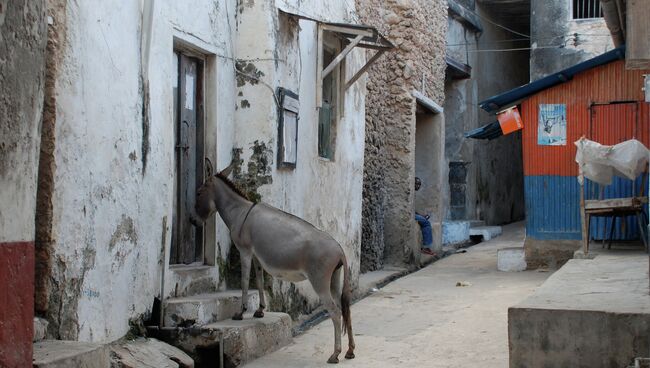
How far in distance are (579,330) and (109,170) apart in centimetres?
349

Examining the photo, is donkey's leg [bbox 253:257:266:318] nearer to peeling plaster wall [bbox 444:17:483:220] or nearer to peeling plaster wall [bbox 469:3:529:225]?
peeling plaster wall [bbox 444:17:483:220]

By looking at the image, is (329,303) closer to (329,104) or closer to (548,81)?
(329,104)

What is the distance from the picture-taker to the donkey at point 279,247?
23.8 feet

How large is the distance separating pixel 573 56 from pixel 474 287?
36.3ft

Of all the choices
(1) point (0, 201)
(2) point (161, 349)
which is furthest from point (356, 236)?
(1) point (0, 201)

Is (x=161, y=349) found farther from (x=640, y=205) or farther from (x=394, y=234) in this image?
(x=394, y=234)

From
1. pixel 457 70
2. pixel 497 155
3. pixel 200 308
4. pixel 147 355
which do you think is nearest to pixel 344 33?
pixel 200 308

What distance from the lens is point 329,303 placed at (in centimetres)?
725

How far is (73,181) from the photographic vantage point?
558cm

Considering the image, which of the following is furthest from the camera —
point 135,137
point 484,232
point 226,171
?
point 484,232

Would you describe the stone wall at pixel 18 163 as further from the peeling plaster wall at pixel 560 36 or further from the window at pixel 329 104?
the peeling plaster wall at pixel 560 36

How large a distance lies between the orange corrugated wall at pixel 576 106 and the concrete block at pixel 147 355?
27.1 feet

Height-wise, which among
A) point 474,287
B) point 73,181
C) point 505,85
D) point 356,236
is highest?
point 505,85

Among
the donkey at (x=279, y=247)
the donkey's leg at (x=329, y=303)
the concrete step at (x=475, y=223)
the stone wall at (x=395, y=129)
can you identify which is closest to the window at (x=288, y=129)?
the donkey at (x=279, y=247)
